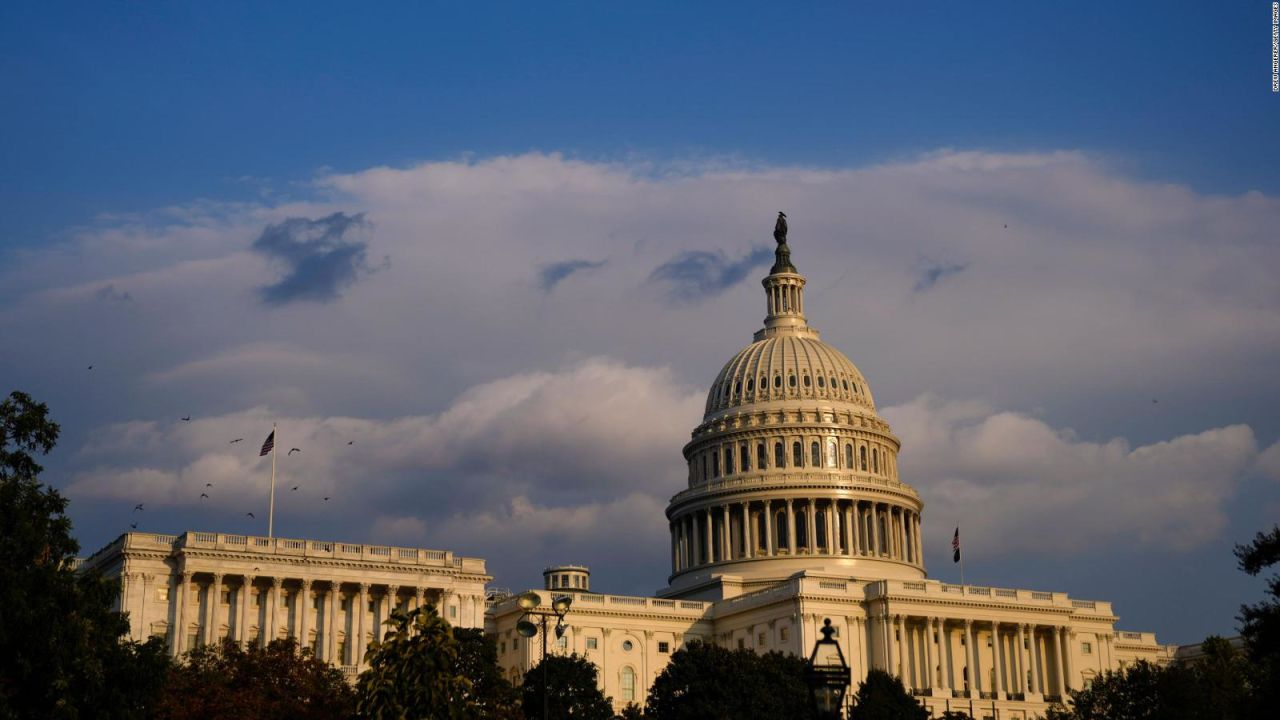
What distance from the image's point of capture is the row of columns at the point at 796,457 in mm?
190875

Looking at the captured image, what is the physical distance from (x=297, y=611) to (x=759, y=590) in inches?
2033

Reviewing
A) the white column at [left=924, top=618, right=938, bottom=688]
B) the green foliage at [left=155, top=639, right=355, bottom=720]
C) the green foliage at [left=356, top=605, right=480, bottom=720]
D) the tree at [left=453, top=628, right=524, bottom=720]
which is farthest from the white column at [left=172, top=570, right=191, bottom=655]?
the green foliage at [left=356, top=605, right=480, bottom=720]

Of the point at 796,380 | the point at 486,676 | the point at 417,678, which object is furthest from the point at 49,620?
the point at 796,380

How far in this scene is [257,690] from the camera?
98938mm

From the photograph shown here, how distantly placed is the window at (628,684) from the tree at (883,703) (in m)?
38.0

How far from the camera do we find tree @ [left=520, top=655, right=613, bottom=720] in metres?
119

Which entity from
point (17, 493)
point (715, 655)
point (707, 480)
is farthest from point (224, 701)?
point (707, 480)

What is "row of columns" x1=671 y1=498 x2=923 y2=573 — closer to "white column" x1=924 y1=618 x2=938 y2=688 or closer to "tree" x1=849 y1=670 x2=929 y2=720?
"white column" x1=924 y1=618 x2=938 y2=688

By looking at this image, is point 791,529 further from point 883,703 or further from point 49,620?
point 49,620

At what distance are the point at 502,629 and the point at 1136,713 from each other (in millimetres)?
62255

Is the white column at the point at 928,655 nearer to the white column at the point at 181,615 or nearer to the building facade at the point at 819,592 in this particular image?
the building facade at the point at 819,592

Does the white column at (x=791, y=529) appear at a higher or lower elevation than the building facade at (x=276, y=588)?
higher

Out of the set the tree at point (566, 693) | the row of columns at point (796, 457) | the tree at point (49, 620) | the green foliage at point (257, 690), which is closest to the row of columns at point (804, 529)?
the row of columns at point (796, 457)

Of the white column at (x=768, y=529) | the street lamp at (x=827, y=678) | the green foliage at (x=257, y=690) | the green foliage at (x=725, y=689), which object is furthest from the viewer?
the white column at (x=768, y=529)
